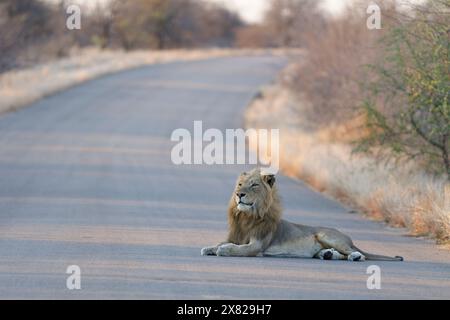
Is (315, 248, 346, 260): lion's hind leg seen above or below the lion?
below

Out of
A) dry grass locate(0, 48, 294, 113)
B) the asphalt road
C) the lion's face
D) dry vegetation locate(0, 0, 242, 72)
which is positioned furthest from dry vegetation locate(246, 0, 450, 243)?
dry vegetation locate(0, 0, 242, 72)

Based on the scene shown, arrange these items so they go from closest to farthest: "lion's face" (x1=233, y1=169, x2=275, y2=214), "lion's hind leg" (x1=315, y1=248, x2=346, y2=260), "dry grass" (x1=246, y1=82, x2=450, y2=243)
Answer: "lion's face" (x1=233, y1=169, x2=275, y2=214), "lion's hind leg" (x1=315, y1=248, x2=346, y2=260), "dry grass" (x1=246, y1=82, x2=450, y2=243)

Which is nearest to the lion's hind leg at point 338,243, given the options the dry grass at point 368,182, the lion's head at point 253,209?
the lion's head at point 253,209

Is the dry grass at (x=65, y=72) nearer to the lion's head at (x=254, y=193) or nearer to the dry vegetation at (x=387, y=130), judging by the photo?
the dry vegetation at (x=387, y=130)

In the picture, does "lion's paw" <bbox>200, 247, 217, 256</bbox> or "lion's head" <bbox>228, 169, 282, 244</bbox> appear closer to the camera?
"lion's head" <bbox>228, 169, 282, 244</bbox>

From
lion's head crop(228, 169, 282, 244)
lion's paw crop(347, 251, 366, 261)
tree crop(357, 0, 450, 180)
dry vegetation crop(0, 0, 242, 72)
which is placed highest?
dry vegetation crop(0, 0, 242, 72)

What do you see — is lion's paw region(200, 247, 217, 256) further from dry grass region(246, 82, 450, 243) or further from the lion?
dry grass region(246, 82, 450, 243)

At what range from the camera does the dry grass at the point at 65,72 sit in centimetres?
3912

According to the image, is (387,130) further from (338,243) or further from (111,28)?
(111,28)

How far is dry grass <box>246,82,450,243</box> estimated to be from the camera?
15945 mm

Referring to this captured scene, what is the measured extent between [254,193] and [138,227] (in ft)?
10.4

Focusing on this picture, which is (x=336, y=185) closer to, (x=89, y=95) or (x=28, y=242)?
(x=28, y=242)

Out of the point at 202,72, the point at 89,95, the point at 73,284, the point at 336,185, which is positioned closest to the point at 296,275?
the point at 73,284

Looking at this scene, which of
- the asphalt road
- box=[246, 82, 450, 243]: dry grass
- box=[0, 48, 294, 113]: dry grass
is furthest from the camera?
box=[0, 48, 294, 113]: dry grass
